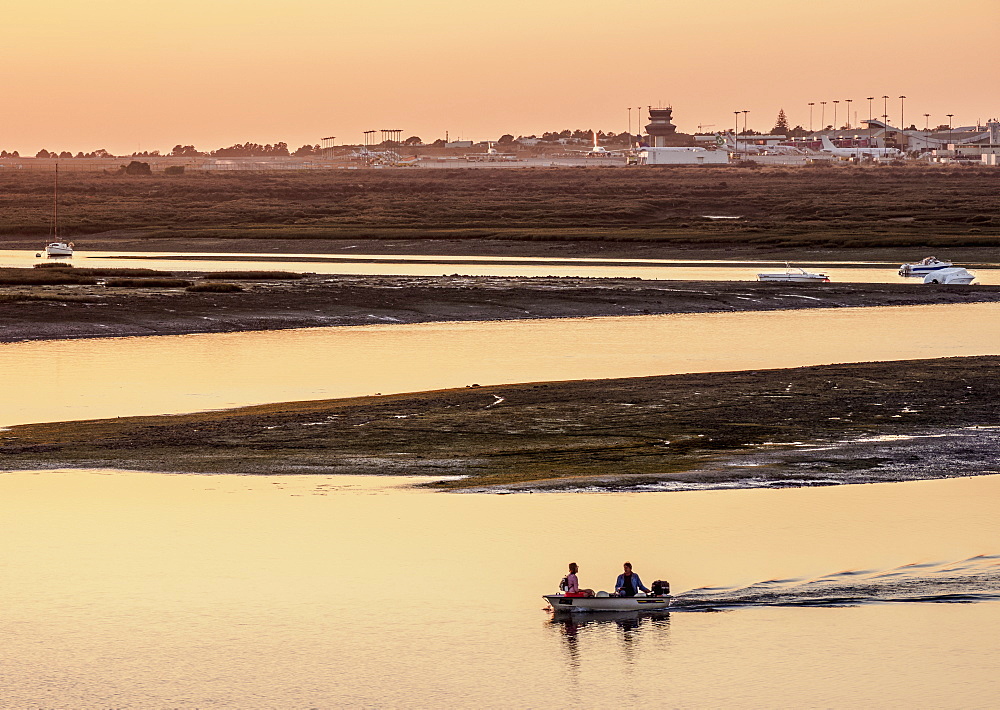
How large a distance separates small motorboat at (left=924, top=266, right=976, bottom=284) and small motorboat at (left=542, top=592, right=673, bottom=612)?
184 feet

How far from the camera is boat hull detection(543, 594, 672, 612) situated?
21.4 metres

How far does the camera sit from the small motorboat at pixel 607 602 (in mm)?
21391

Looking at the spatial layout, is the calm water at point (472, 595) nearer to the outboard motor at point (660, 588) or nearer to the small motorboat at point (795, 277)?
the outboard motor at point (660, 588)

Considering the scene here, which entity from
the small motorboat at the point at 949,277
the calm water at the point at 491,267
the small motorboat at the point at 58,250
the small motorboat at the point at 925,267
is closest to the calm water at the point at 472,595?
the small motorboat at the point at 949,277

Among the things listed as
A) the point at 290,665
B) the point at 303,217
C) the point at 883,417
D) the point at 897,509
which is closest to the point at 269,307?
the point at 883,417

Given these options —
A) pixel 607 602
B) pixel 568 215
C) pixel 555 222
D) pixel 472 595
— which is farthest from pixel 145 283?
pixel 568 215

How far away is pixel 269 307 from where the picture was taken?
62062mm

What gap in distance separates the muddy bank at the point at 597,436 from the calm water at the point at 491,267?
38783 mm

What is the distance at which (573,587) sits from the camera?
21.5 meters

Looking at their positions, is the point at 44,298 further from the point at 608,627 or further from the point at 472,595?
the point at 608,627

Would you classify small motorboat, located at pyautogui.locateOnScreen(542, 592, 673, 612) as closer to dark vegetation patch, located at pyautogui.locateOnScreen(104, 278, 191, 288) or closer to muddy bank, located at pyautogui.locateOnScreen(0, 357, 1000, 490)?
muddy bank, located at pyautogui.locateOnScreen(0, 357, 1000, 490)

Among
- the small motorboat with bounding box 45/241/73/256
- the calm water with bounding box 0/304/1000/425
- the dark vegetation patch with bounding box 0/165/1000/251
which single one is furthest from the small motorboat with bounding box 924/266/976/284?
the small motorboat with bounding box 45/241/73/256

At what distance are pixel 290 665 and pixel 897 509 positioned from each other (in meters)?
12.6

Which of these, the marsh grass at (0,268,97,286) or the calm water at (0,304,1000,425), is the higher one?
the marsh grass at (0,268,97,286)
